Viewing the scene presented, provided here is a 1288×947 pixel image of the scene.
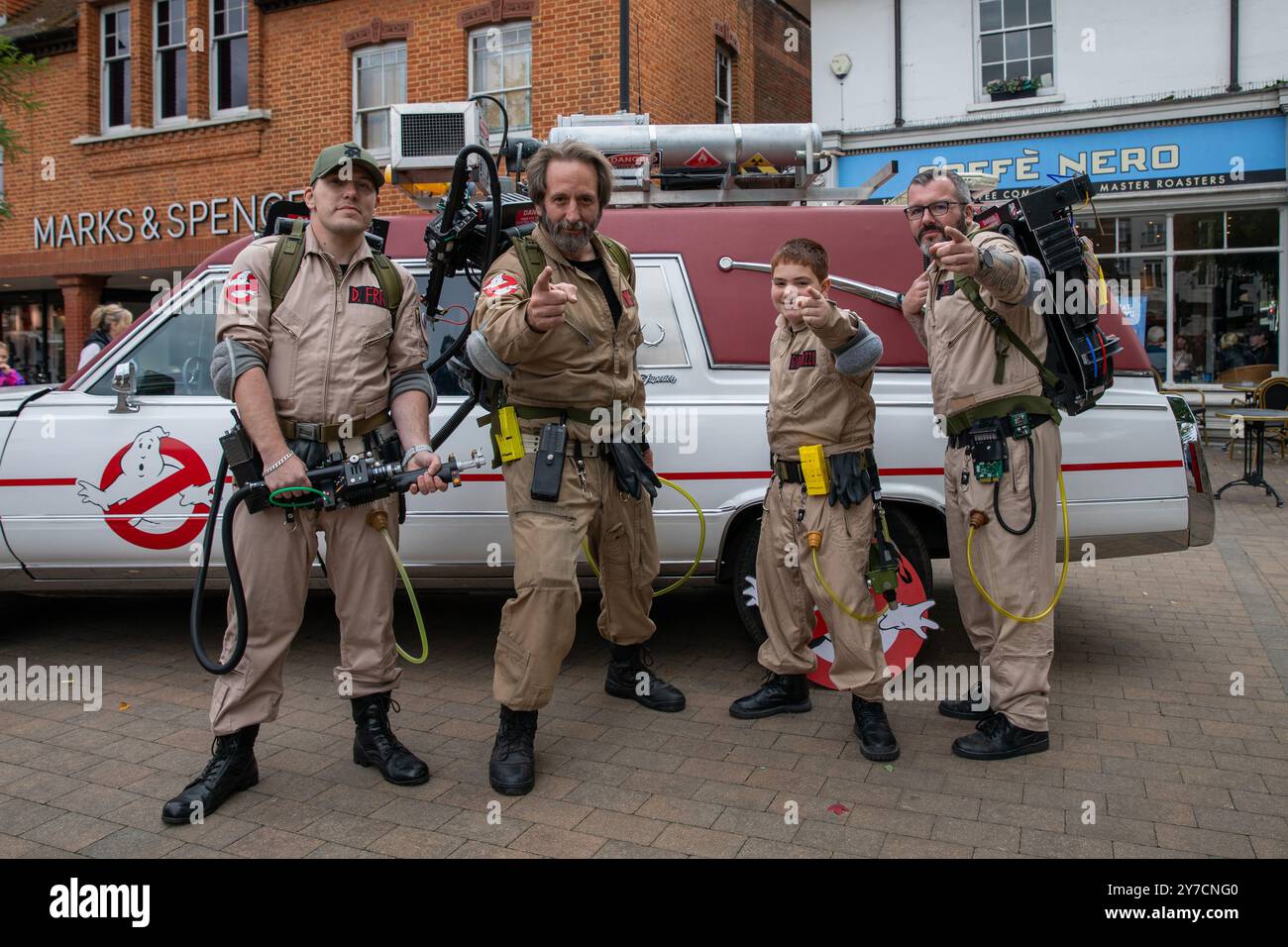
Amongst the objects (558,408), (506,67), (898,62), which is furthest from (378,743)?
(898,62)

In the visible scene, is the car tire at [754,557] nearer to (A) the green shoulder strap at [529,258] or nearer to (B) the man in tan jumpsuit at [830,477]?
(B) the man in tan jumpsuit at [830,477]

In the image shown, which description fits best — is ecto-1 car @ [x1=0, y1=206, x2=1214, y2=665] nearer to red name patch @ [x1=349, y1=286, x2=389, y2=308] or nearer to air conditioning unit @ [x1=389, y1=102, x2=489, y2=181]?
air conditioning unit @ [x1=389, y1=102, x2=489, y2=181]

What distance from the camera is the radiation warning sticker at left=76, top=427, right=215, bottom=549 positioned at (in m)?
4.42

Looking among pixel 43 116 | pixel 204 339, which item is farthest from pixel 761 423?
pixel 43 116

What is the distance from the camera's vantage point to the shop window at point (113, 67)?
15883 millimetres

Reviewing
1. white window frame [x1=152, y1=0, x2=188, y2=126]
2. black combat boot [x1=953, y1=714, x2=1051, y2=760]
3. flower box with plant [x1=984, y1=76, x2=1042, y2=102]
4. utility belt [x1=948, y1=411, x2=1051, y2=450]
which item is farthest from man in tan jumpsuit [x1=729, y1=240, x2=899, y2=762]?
white window frame [x1=152, y1=0, x2=188, y2=126]

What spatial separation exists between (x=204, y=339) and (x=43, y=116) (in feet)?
49.3

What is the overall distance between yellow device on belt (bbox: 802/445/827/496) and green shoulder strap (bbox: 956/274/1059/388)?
749 mm

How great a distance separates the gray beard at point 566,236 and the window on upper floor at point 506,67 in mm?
10663

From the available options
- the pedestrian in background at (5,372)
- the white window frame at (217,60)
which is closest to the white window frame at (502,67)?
the white window frame at (217,60)

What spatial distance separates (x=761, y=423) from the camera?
14.5ft

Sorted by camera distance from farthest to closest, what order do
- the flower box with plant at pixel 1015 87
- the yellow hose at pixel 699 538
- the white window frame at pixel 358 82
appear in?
the white window frame at pixel 358 82 → the flower box with plant at pixel 1015 87 → the yellow hose at pixel 699 538

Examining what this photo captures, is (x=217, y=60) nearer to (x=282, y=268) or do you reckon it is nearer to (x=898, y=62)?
(x=898, y=62)
